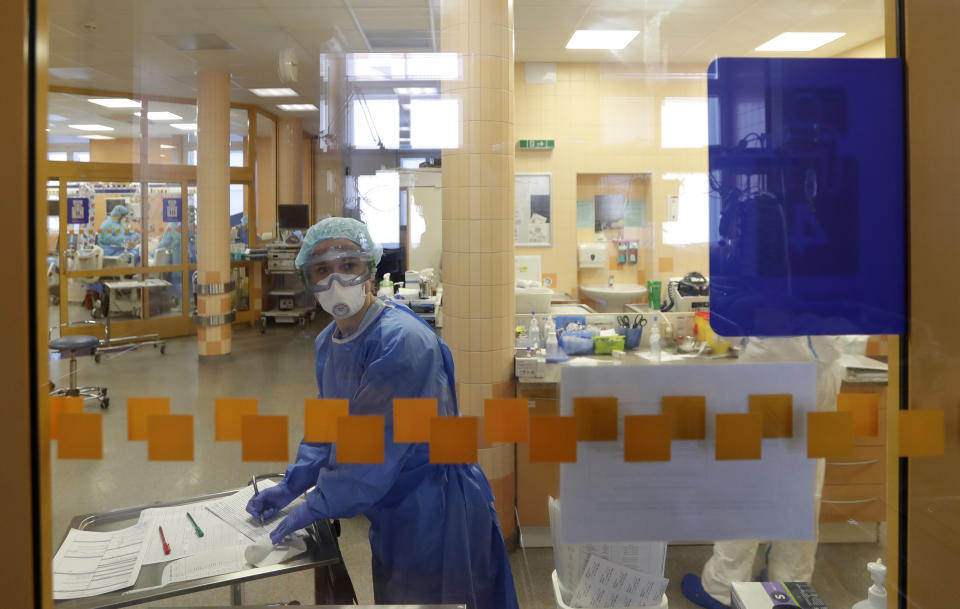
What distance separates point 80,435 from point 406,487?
613 mm

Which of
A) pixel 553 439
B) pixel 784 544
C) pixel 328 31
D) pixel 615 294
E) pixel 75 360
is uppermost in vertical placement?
pixel 328 31

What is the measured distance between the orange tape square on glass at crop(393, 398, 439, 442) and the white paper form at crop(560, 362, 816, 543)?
0.83ft

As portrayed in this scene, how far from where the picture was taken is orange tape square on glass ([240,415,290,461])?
1090 mm

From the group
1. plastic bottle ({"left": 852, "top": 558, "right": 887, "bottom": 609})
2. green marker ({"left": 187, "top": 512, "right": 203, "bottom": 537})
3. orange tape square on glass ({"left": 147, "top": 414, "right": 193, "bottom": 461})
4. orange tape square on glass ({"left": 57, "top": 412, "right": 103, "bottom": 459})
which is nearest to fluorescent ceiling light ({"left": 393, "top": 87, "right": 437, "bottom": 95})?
orange tape square on glass ({"left": 147, "top": 414, "right": 193, "bottom": 461})

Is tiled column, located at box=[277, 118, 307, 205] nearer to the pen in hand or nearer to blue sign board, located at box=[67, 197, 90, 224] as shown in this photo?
blue sign board, located at box=[67, 197, 90, 224]

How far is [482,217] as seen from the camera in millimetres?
1128

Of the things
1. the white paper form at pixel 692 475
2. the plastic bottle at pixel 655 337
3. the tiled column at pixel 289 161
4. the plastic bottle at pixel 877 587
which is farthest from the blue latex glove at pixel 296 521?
the plastic bottle at pixel 877 587

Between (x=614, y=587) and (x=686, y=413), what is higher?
(x=686, y=413)

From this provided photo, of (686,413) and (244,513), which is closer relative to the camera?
(686,413)

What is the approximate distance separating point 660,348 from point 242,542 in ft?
2.90

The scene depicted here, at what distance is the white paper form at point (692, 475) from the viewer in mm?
1076

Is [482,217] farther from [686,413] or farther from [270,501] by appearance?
[270,501]

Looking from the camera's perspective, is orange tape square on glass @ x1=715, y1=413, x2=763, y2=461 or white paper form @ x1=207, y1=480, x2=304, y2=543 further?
white paper form @ x1=207, y1=480, x2=304, y2=543

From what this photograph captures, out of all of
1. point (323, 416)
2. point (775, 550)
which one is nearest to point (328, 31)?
point (323, 416)
